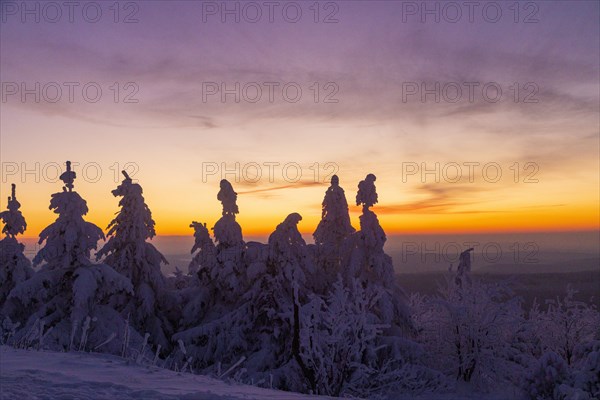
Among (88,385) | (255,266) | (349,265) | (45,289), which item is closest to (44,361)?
(88,385)

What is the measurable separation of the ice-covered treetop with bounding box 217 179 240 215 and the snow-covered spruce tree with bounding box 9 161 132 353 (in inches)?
294

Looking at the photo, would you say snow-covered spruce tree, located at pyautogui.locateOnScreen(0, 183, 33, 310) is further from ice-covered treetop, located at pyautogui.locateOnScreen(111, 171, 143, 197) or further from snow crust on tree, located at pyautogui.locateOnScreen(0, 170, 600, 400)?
ice-covered treetop, located at pyautogui.locateOnScreen(111, 171, 143, 197)

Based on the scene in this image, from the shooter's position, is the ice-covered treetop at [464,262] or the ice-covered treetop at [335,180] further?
the ice-covered treetop at [464,262]

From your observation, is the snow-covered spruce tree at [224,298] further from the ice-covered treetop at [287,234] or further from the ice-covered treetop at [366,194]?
the ice-covered treetop at [366,194]

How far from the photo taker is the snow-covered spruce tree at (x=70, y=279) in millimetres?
23016

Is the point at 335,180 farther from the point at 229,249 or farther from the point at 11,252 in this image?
the point at 11,252

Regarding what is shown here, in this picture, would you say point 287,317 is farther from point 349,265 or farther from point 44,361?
point 44,361

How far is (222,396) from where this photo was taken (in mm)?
6754

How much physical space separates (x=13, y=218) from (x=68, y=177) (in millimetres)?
6439

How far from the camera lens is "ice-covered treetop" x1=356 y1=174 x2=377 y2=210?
28219 millimetres

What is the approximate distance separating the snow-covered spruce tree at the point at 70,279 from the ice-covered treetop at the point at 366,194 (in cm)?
1263

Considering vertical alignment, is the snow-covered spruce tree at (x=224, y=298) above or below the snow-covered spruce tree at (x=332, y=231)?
below

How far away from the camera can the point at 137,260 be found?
2842 centimetres

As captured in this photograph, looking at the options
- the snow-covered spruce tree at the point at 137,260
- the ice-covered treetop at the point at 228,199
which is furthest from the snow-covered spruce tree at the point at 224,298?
the snow-covered spruce tree at the point at 137,260
